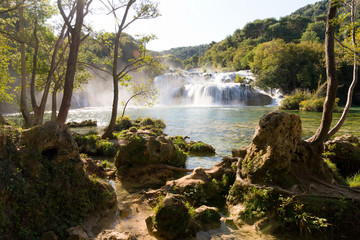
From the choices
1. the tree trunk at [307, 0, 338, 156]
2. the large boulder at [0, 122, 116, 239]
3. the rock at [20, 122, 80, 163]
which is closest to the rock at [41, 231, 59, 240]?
the large boulder at [0, 122, 116, 239]

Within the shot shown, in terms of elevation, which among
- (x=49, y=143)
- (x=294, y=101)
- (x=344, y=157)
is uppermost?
(x=294, y=101)

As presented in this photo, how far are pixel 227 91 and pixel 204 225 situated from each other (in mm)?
40034

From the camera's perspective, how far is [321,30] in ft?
246

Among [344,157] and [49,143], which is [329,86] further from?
[49,143]

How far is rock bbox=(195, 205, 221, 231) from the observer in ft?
13.9

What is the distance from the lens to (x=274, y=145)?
17.2 feet

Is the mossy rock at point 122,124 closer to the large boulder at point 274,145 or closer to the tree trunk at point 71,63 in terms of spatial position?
the tree trunk at point 71,63

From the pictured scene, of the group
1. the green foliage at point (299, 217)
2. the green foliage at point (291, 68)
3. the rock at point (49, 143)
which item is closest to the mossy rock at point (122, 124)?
the rock at point (49, 143)

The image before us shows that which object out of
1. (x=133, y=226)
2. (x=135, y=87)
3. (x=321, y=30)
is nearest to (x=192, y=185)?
(x=133, y=226)

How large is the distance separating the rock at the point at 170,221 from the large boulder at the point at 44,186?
1224 millimetres

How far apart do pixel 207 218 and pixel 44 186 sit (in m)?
2.82

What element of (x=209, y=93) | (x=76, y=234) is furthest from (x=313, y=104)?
(x=76, y=234)

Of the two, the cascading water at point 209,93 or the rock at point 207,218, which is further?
the cascading water at point 209,93

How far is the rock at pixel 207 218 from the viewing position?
13.9ft
